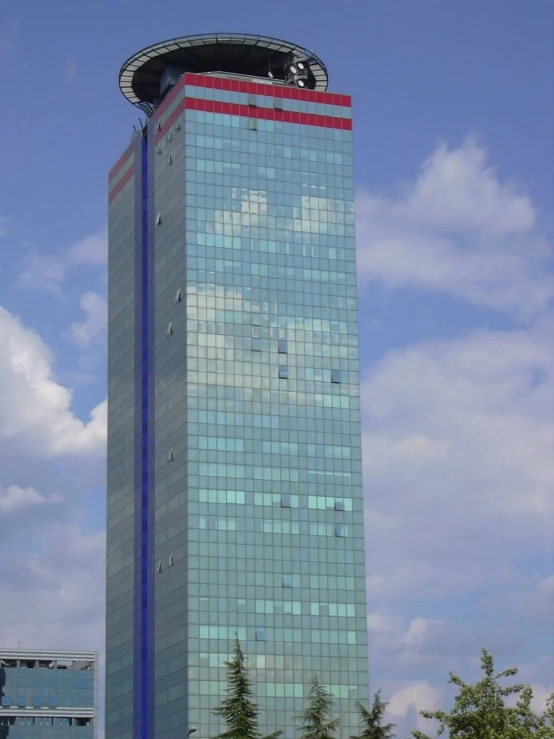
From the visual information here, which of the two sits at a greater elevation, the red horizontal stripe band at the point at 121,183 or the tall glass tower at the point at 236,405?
the red horizontal stripe band at the point at 121,183

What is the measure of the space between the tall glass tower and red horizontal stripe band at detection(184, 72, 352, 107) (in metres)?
0.22

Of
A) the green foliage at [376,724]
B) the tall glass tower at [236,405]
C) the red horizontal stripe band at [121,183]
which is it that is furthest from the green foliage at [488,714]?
the red horizontal stripe band at [121,183]

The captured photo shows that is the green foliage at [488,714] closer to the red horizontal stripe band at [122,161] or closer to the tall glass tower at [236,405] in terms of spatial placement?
the tall glass tower at [236,405]

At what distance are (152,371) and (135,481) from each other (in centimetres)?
1230

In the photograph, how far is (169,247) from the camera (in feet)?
555

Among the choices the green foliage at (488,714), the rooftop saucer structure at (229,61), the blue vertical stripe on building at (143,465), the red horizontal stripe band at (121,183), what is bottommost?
the green foliage at (488,714)

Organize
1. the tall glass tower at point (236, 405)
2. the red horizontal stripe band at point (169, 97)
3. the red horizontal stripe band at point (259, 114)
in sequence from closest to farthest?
→ the tall glass tower at point (236, 405) < the red horizontal stripe band at point (259, 114) < the red horizontal stripe band at point (169, 97)

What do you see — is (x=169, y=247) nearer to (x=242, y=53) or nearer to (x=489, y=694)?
(x=242, y=53)

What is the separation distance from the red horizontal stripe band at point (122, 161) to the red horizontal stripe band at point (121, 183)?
165cm

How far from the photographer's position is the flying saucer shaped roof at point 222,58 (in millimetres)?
174875

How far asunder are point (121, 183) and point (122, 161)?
8.62 ft

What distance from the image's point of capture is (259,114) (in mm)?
170375

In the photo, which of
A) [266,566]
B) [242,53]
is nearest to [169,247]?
[242,53]

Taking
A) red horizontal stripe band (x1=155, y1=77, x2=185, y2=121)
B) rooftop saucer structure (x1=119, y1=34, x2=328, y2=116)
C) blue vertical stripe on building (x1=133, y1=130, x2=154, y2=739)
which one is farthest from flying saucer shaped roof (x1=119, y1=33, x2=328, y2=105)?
blue vertical stripe on building (x1=133, y1=130, x2=154, y2=739)
